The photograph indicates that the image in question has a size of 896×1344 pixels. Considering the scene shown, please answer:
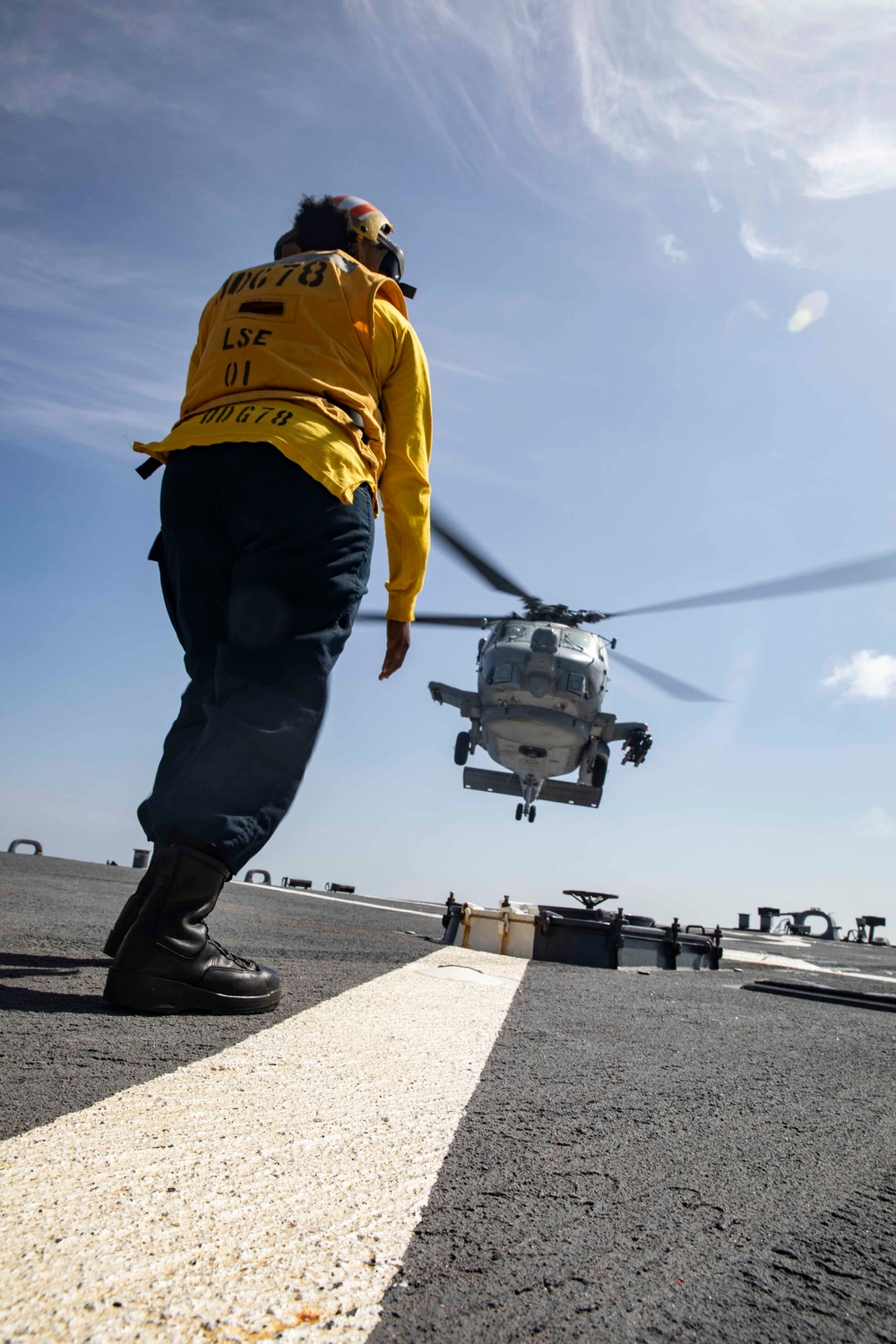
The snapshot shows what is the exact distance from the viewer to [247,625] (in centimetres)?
206

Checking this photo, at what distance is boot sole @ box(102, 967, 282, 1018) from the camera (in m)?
1.70

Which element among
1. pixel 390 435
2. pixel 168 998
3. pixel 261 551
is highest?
pixel 390 435

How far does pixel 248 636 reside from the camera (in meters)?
2.06

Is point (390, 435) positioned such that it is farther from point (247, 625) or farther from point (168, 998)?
point (168, 998)

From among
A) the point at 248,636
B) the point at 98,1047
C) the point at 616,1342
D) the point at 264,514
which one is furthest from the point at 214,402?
the point at 616,1342

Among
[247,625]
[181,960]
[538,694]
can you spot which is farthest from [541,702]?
[181,960]

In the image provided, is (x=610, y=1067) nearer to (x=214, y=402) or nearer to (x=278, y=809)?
(x=278, y=809)

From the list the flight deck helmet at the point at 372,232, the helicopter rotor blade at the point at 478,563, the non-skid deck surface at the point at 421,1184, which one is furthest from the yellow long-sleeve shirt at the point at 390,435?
the helicopter rotor blade at the point at 478,563

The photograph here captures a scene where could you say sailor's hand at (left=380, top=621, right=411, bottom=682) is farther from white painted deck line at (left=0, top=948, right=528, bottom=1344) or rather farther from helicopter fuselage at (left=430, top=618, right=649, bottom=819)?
helicopter fuselage at (left=430, top=618, right=649, bottom=819)

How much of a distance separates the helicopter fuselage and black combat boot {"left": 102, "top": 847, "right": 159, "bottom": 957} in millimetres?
11612

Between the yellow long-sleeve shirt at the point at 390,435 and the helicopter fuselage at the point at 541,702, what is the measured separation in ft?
36.7

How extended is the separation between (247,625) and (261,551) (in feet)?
0.65

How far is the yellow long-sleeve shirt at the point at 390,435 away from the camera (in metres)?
2.18

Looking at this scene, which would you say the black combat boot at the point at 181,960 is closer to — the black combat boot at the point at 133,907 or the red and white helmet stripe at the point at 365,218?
the black combat boot at the point at 133,907
